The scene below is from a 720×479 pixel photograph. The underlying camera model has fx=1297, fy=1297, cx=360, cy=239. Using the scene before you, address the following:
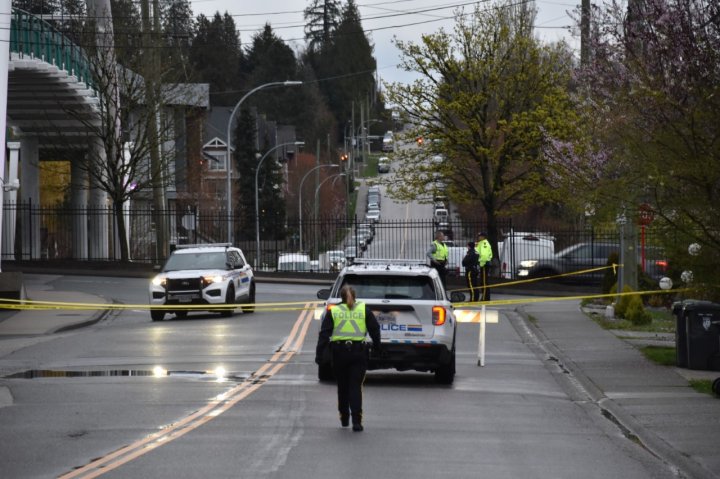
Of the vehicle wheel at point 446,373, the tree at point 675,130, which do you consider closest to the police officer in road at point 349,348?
the vehicle wheel at point 446,373

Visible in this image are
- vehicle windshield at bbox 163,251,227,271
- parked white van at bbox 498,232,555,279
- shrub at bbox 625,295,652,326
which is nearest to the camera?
shrub at bbox 625,295,652,326

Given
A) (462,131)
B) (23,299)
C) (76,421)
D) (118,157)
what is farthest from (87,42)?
(76,421)

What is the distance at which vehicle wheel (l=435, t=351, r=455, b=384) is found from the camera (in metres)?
18.1

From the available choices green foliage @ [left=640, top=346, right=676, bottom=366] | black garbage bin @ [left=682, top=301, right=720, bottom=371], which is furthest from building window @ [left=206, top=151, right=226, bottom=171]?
black garbage bin @ [left=682, top=301, right=720, bottom=371]

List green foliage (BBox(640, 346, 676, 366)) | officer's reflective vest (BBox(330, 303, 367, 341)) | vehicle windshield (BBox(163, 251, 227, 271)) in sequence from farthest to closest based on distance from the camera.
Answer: vehicle windshield (BBox(163, 251, 227, 271)) < green foliage (BBox(640, 346, 676, 366)) < officer's reflective vest (BBox(330, 303, 367, 341))

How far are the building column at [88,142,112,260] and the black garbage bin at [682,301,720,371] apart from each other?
37.0 meters

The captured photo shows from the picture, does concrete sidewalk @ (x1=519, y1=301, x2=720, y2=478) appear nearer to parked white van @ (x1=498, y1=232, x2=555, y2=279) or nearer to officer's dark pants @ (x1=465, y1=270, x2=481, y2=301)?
officer's dark pants @ (x1=465, y1=270, x2=481, y2=301)

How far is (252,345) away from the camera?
24172 mm

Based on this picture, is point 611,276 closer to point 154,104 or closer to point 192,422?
point 192,422

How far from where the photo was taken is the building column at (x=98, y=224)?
54812 millimetres

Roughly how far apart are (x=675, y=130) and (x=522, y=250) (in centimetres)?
3262

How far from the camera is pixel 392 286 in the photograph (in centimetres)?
1795

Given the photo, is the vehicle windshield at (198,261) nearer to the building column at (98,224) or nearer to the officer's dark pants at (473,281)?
the officer's dark pants at (473,281)

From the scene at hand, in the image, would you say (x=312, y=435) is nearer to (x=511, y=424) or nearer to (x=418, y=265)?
(x=511, y=424)
